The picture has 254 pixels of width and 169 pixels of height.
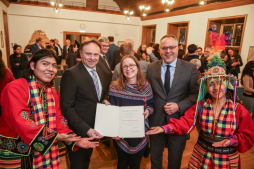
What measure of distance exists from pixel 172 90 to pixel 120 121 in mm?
697

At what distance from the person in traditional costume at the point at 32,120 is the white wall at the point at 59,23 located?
1014cm

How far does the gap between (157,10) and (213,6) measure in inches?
153

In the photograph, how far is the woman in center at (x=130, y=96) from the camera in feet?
5.71

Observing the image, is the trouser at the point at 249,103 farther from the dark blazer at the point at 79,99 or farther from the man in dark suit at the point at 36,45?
the man in dark suit at the point at 36,45

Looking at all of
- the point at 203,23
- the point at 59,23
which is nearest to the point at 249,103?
the point at 203,23

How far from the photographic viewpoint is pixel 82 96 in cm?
162

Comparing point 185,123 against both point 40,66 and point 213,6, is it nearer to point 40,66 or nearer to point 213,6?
point 40,66

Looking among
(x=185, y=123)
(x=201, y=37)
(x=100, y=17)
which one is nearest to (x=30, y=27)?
(x=100, y=17)

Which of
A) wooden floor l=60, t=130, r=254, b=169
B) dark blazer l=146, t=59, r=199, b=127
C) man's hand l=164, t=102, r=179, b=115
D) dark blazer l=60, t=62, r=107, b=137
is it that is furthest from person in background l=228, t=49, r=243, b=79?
dark blazer l=60, t=62, r=107, b=137

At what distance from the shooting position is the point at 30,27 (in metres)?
9.63

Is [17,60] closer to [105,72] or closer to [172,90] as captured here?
[105,72]

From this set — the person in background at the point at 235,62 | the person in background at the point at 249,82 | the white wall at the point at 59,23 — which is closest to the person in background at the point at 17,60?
the white wall at the point at 59,23

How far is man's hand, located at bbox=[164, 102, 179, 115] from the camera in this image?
1.77 metres

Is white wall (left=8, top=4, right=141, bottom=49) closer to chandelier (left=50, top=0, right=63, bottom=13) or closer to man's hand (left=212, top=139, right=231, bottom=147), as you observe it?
chandelier (left=50, top=0, right=63, bottom=13)
